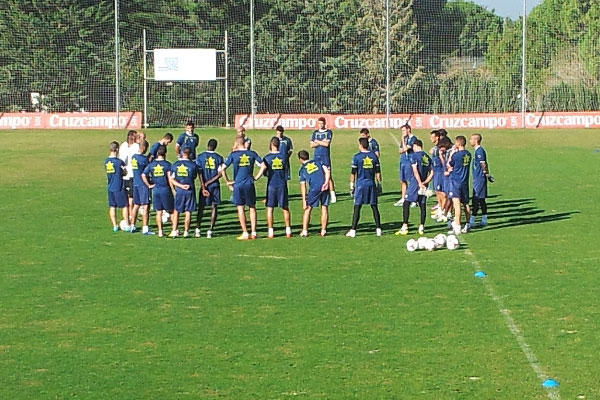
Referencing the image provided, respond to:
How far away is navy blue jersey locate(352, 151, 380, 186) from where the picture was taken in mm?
19797

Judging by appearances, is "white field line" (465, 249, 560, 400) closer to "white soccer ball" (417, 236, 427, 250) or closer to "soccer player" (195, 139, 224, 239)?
"white soccer ball" (417, 236, 427, 250)

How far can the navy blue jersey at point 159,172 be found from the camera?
19822 millimetres

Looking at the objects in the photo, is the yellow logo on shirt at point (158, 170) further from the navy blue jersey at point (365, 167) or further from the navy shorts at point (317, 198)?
the navy blue jersey at point (365, 167)

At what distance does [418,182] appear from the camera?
2016cm

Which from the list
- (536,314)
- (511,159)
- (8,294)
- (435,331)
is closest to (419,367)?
(435,331)

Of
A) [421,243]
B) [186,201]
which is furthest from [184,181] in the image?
[421,243]

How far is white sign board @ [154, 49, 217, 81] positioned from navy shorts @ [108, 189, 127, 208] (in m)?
30.3

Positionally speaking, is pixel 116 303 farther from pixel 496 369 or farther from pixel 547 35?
pixel 547 35

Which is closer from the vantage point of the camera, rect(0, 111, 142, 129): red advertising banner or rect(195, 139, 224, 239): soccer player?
rect(195, 139, 224, 239): soccer player

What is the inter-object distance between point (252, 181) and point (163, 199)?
5.67 feet

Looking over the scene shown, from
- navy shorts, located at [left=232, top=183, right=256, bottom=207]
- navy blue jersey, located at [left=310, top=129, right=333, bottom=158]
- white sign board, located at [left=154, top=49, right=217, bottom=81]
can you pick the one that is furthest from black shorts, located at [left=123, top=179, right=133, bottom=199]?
white sign board, located at [left=154, top=49, right=217, bottom=81]

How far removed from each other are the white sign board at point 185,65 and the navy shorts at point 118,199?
99.3 ft

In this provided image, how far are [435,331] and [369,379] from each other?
217 centimetres

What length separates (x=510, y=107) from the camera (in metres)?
53.1
